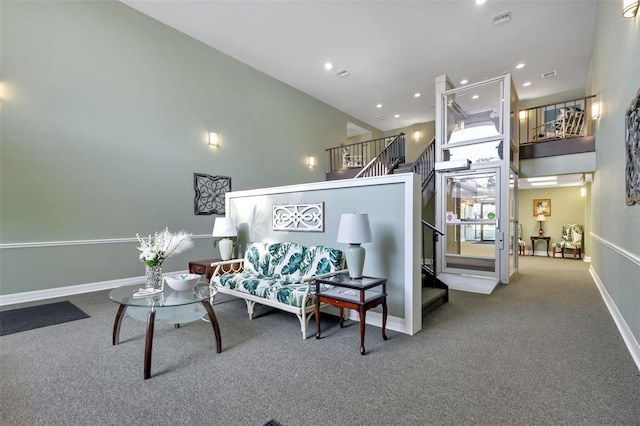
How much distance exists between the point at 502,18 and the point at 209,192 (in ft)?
21.2

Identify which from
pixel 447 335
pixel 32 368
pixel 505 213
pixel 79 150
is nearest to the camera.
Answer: pixel 32 368

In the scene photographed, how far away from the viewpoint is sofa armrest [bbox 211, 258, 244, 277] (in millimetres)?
4023

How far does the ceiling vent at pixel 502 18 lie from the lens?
5051mm

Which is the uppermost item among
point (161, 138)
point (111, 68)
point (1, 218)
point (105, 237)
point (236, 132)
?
point (111, 68)

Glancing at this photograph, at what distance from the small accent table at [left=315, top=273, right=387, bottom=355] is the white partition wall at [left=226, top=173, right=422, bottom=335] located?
28 cm

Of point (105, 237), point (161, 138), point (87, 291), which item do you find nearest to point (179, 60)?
point (161, 138)

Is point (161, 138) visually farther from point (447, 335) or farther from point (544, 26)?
point (544, 26)

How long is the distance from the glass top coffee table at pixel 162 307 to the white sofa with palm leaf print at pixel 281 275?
0.97ft

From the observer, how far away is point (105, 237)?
471cm

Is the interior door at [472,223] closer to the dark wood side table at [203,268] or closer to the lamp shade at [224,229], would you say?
the lamp shade at [224,229]

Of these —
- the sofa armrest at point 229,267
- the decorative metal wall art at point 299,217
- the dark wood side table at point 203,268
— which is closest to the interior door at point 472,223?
the decorative metal wall art at point 299,217

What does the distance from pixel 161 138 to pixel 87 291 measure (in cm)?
284

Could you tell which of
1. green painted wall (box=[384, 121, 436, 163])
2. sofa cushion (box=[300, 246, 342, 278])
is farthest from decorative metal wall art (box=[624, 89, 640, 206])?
green painted wall (box=[384, 121, 436, 163])

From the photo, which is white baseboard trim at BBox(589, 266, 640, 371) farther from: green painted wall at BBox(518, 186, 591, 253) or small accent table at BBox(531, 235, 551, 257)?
green painted wall at BBox(518, 186, 591, 253)
